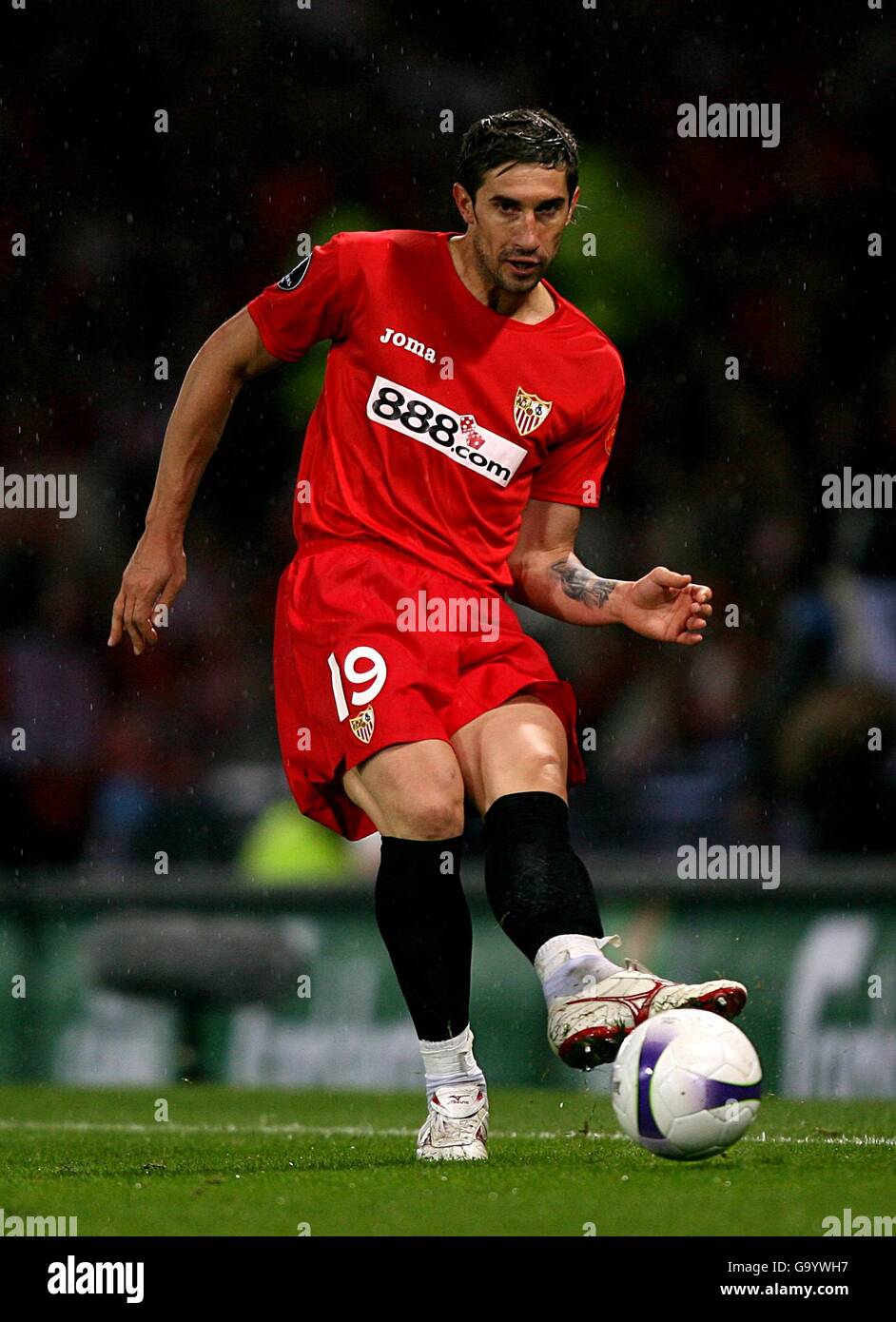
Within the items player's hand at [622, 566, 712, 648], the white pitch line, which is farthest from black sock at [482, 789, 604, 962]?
the white pitch line

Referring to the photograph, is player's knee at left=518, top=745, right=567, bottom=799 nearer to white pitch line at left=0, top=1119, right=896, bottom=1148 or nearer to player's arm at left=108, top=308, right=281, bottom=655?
player's arm at left=108, top=308, right=281, bottom=655

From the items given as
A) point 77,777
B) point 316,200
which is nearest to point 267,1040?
point 77,777

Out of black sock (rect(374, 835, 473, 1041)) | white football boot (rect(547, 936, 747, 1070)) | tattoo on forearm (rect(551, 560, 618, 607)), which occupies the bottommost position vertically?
white football boot (rect(547, 936, 747, 1070))

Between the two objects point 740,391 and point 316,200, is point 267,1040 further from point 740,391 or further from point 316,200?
point 316,200

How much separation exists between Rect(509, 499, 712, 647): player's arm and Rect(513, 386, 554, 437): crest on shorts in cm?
30

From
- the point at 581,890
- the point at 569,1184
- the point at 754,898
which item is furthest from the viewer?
the point at 754,898

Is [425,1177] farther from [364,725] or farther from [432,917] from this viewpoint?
[364,725]

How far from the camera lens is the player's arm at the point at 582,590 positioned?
491cm

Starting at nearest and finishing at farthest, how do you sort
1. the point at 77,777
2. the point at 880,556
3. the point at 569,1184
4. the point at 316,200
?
the point at 569,1184
the point at 880,556
the point at 77,777
the point at 316,200

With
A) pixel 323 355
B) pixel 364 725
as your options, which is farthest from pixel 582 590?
pixel 323 355

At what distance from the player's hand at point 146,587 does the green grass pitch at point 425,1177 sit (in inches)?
47.3

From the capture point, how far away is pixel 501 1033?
26.7ft

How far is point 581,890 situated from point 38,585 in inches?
264

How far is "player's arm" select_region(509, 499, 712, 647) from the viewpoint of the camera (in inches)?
193
